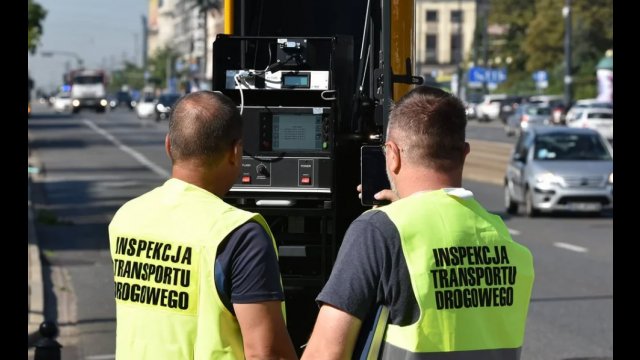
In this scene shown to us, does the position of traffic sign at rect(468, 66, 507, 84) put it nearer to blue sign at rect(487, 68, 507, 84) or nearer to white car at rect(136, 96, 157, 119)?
blue sign at rect(487, 68, 507, 84)

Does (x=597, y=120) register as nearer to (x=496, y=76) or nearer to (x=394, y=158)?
(x=394, y=158)

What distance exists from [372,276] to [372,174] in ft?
10.3

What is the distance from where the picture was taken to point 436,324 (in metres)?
3.69

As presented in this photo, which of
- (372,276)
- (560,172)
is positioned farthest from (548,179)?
(372,276)

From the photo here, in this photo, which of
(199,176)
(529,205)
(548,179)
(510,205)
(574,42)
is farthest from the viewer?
(574,42)

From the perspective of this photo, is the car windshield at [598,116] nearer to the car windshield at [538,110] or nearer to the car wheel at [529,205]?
the car windshield at [538,110]

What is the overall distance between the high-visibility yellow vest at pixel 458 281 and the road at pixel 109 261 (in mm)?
6632

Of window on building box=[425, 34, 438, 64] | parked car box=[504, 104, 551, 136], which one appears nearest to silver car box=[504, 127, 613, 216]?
parked car box=[504, 104, 551, 136]

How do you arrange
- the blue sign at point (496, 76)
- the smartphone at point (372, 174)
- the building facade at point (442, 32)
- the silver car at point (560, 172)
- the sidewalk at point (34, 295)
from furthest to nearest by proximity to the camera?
the building facade at point (442, 32) → the blue sign at point (496, 76) → the silver car at point (560, 172) → the sidewalk at point (34, 295) → the smartphone at point (372, 174)

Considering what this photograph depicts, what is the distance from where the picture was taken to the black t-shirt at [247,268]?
3.81m

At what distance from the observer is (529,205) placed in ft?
76.3

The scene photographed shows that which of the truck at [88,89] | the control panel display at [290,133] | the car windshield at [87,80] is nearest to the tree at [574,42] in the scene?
the truck at [88,89]

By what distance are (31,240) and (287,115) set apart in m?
12.3

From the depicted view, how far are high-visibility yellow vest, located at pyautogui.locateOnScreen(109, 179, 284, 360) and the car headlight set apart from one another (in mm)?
19015
